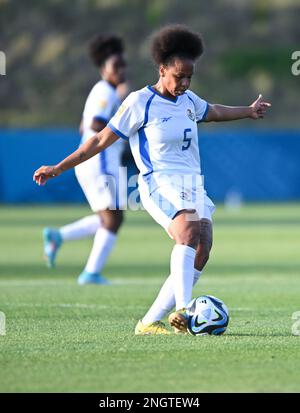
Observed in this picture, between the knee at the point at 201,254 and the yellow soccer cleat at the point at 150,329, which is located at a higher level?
the knee at the point at 201,254

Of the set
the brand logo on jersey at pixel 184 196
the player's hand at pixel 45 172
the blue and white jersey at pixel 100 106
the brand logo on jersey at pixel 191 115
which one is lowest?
the brand logo on jersey at pixel 184 196

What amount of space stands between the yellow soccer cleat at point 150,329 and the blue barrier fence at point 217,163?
90.6 ft

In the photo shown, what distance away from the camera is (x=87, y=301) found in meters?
11.6

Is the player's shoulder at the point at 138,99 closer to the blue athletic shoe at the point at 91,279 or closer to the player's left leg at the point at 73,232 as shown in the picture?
the blue athletic shoe at the point at 91,279

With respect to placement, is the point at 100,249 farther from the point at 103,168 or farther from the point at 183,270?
the point at 183,270

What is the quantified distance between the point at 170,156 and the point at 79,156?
723 mm

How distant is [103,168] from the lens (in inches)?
550

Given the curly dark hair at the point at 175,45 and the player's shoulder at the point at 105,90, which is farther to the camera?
the player's shoulder at the point at 105,90

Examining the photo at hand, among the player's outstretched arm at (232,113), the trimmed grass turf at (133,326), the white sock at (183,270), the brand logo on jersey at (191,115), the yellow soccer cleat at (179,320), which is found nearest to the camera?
Result: the trimmed grass turf at (133,326)

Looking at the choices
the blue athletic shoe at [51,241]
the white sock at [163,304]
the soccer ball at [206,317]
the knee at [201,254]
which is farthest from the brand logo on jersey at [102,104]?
the soccer ball at [206,317]

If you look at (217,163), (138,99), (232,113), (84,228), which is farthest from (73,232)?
(217,163)

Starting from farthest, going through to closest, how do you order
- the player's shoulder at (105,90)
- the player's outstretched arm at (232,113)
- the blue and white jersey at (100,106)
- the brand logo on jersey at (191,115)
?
the player's shoulder at (105,90), the blue and white jersey at (100,106), the player's outstretched arm at (232,113), the brand logo on jersey at (191,115)

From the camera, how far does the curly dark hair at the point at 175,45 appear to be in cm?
880

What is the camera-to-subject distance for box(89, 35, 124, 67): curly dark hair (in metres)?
14.4
